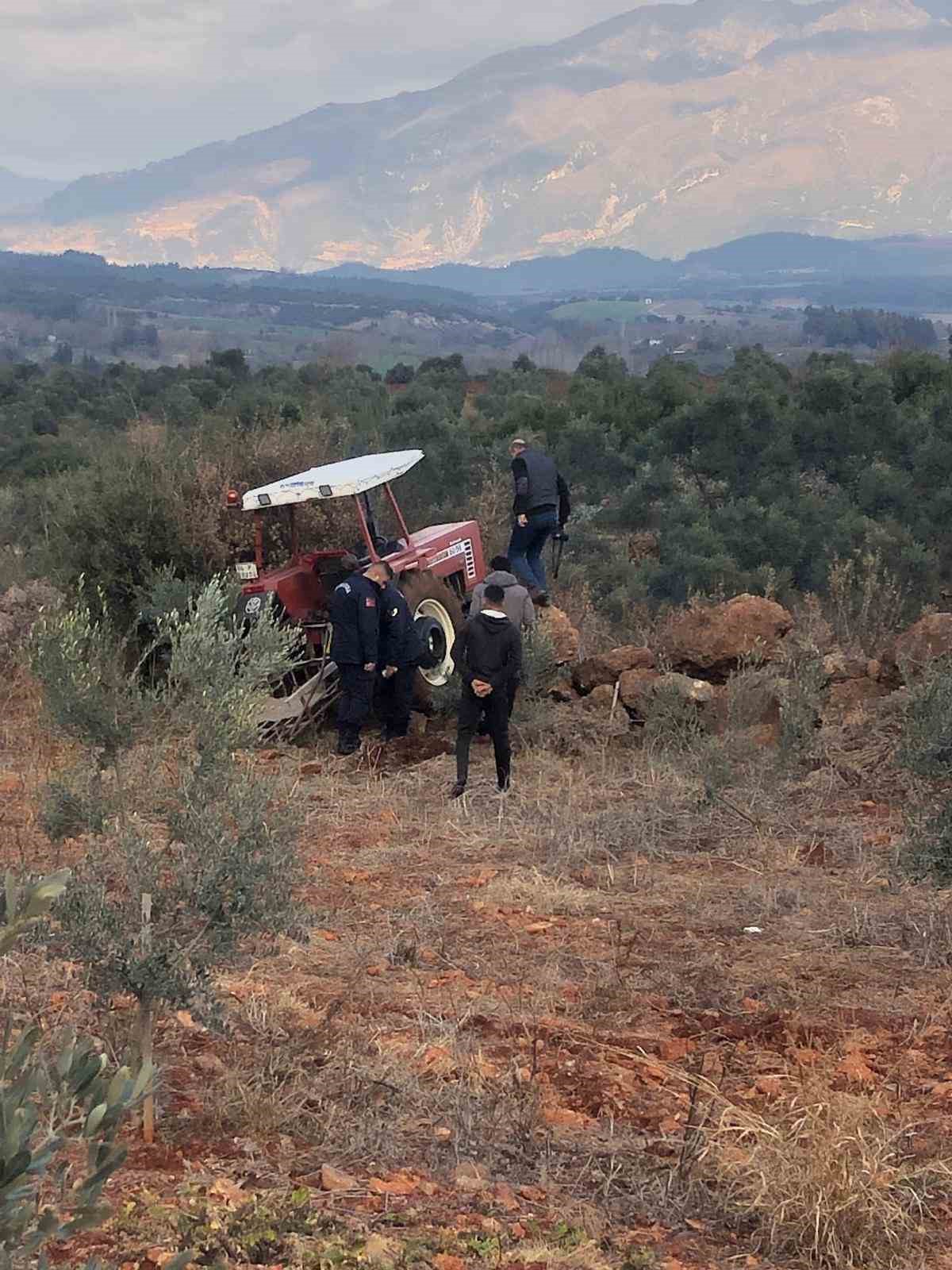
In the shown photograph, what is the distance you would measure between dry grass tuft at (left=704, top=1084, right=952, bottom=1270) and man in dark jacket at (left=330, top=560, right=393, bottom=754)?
6.29 m

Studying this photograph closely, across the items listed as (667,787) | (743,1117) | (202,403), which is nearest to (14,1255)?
(743,1117)

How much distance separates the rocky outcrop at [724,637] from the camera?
1253cm

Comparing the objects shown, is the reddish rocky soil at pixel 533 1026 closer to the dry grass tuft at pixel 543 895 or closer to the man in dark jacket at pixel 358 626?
the dry grass tuft at pixel 543 895

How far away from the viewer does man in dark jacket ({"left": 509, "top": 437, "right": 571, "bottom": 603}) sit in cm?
1422

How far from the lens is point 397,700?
460 inches

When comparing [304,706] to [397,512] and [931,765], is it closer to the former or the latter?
[397,512]

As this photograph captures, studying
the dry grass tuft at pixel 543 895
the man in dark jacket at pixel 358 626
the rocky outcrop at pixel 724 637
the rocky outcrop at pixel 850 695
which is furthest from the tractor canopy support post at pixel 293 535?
the dry grass tuft at pixel 543 895

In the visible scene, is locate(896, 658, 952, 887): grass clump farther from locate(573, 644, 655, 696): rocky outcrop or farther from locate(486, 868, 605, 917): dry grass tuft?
locate(573, 644, 655, 696): rocky outcrop

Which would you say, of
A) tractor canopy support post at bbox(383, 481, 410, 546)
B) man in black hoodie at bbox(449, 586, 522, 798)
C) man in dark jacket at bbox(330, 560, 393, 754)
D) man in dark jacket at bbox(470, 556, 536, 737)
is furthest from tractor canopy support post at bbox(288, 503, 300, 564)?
man in black hoodie at bbox(449, 586, 522, 798)

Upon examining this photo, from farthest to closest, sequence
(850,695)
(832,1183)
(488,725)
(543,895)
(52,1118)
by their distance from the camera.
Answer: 1. (850,695)
2. (488,725)
3. (543,895)
4. (832,1183)
5. (52,1118)

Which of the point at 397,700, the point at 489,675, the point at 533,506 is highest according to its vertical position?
the point at 533,506

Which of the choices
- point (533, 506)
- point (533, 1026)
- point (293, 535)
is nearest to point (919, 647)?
point (533, 506)

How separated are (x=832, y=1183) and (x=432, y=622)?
8102mm

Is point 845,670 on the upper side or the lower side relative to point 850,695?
upper
